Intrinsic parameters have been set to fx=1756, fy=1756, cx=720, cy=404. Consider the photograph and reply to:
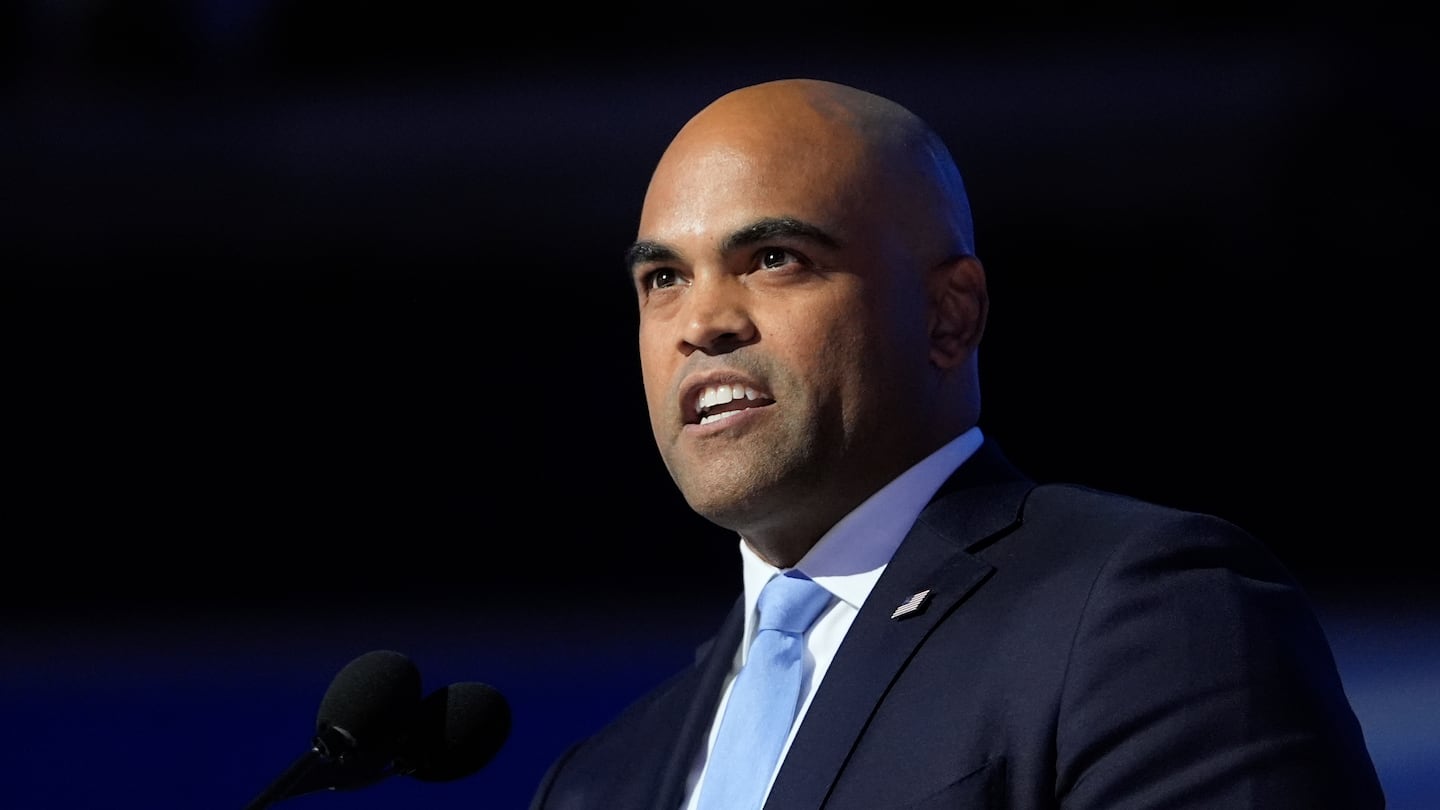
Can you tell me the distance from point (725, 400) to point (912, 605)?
10.9 inches

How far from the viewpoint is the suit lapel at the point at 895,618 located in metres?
1.54

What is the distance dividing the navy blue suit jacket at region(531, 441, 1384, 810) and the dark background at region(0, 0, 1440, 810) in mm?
1134

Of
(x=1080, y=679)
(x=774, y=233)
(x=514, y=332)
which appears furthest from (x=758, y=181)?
(x=514, y=332)

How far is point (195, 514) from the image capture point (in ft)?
11.1

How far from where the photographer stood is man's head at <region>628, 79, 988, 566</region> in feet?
5.61

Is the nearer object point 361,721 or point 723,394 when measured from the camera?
point 361,721

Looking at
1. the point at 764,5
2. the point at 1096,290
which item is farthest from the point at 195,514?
the point at 1096,290

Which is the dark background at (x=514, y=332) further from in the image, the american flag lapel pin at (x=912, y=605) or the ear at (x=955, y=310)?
the american flag lapel pin at (x=912, y=605)

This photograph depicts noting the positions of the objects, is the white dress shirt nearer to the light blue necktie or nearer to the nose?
the light blue necktie

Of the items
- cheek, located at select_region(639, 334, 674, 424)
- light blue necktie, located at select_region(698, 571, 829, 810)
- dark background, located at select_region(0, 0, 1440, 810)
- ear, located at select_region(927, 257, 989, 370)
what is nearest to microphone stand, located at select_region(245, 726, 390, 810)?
light blue necktie, located at select_region(698, 571, 829, 810)

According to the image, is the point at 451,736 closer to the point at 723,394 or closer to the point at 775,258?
the point at 723,394

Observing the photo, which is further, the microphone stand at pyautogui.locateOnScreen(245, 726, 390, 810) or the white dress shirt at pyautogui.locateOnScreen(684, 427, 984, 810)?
the white dress shirt at pyautogui.locateOnScreen(684, 427, 984, 810)

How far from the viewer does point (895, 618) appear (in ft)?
5.28

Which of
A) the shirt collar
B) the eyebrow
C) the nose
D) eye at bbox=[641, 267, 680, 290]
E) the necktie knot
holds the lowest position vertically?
the necktie knot
